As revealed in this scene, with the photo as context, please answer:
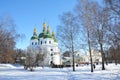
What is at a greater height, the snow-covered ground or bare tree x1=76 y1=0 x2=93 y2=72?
bare tree x1=76 y1=0 x2=93 y2=72

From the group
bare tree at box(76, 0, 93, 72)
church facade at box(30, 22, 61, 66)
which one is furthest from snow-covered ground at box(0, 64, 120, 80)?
church facade at box(30, 22, 61, 66)

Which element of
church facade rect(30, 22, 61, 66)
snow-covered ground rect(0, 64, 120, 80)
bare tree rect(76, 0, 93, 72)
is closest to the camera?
snow-covered ground rect(0, 64, 120, 80)

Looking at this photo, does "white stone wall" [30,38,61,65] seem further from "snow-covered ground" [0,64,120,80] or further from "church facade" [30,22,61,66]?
"snow-covered ground" [0,64,120,80]

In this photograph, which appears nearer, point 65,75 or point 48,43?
point 65,75

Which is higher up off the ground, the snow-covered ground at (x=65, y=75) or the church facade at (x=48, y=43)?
the church facade at (x=48, y=43)

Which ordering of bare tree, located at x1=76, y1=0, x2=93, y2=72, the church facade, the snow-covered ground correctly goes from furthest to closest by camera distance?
the church facade, bare tree, located at x1=76, y1=0, x2=93, y2=72, the snow-covered ground

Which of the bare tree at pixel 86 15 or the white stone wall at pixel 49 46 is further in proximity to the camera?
the white stone wall at pixel 49 46

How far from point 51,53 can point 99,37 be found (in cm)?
7883

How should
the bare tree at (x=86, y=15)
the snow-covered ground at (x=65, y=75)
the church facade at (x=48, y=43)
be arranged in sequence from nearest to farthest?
the snow-covered ground at (x=65, y=75), the bare tree at (x=86, y=15), the church facade at (x=48, y=43)

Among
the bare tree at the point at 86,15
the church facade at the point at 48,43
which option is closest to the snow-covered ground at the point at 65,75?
the bare tree at the point at 86,15

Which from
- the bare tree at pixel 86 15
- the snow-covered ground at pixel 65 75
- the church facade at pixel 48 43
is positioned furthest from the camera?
the church facade at pixel 48 43

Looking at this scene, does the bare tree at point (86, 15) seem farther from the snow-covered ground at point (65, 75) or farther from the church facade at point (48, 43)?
the church facade at point (48, 43)

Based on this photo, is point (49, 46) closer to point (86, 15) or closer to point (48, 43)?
point (48, 43)

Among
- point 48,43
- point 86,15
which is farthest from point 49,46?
point 86,15
